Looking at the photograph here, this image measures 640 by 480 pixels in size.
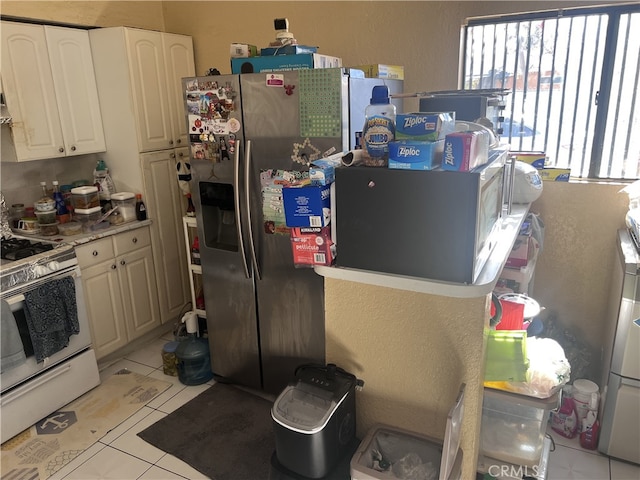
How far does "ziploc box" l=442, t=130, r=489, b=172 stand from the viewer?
3.79ft

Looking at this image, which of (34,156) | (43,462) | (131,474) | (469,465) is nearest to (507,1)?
(469,465)

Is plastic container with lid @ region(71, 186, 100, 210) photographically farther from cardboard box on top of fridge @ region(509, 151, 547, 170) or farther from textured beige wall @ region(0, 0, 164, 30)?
cardboard box on top of fridge @ region(509, 151, 547, 170)

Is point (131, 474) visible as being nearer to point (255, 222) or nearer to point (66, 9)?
point (255, 222)

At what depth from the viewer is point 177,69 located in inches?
129

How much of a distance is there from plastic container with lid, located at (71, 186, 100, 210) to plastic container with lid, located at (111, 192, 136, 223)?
0.41ft

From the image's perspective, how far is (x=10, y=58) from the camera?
8.36ft

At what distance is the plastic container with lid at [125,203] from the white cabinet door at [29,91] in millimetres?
423

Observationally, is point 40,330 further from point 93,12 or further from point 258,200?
point 93,12

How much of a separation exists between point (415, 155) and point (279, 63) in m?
1.30

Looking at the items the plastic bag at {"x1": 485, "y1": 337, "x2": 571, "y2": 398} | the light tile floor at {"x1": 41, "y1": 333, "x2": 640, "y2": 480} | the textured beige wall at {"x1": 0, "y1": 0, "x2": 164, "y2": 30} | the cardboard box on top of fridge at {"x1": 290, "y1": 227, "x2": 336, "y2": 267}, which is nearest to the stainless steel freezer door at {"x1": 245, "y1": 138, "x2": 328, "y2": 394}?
the light tile floor at {"x1": 41, "y1": 333, "x2": 640, "y2": 480}

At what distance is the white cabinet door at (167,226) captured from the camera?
3.17 m

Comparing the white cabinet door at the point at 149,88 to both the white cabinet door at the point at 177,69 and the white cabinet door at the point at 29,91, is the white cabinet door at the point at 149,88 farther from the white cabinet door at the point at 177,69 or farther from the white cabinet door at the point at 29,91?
the white cabinet door at the point at 29,91

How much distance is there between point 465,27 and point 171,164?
2051 mm

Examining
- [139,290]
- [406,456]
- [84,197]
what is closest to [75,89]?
[84,197]
